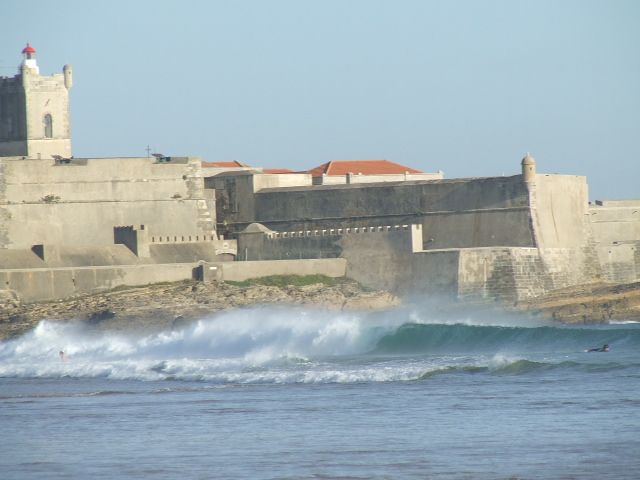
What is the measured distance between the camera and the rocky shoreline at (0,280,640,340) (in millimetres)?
35219

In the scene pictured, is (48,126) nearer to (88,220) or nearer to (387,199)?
(88,220)

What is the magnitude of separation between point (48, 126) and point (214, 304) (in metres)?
8.59

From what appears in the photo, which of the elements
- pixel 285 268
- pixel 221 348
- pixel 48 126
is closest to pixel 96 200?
pixel 48 126

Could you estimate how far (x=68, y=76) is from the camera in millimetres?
42094

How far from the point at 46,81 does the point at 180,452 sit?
27.3 meters

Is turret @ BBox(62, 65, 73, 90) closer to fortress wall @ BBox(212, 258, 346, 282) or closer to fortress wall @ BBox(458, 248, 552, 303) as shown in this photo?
fortress wall @ BBox(212, 258, 346, 282)

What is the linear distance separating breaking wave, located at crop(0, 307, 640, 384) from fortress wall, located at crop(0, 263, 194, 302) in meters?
1.49

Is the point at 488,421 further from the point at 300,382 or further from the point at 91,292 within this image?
the point at 91,292

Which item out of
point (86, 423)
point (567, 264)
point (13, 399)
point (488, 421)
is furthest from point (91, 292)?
point (488, 421)

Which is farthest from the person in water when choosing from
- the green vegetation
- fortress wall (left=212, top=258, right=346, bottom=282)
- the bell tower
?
the bell tower

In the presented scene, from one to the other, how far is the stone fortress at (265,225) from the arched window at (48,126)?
0.04 metres

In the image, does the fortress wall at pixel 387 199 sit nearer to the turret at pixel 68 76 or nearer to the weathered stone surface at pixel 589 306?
the weathered stone surface at pixel 589 306

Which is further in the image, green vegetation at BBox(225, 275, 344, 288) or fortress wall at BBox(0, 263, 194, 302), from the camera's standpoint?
green vegetation at BBox(225, 275, 344, 288)

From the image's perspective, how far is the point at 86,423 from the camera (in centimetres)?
1856
